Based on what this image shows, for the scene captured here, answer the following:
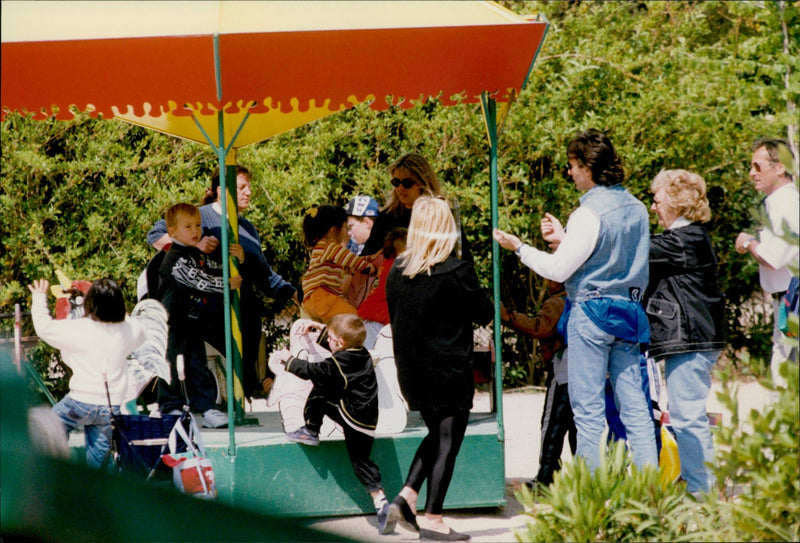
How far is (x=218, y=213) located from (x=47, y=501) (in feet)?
18.0

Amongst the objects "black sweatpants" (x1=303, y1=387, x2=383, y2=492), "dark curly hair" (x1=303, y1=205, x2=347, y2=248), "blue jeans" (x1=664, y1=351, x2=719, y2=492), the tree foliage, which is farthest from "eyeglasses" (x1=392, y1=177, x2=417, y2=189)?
the tree foliage

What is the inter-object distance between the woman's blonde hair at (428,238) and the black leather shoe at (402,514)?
106 centimetres

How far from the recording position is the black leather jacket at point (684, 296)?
192 inches

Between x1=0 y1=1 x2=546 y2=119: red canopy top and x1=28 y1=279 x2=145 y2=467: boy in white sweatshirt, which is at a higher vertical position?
x1=0 y1=1 x2=546 y2=119: red canopy top

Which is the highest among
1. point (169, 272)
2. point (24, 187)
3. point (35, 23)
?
point (35, 23)

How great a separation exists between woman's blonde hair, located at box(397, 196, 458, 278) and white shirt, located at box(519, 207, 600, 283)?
38cm

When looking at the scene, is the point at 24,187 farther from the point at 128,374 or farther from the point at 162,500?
the point at 162,500

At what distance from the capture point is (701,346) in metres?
4.86

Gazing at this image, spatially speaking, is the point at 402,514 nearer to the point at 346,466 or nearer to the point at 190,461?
the point at 346,466

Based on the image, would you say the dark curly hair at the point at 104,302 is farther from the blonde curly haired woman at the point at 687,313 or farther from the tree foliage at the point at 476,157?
the tree foliage at the point at 476,157

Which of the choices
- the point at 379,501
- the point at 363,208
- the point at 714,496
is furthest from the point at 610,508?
the point at 363,208

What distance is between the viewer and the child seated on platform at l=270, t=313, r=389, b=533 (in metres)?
4.80

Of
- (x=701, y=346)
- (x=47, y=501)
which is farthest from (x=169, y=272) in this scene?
(x=47, y=501)

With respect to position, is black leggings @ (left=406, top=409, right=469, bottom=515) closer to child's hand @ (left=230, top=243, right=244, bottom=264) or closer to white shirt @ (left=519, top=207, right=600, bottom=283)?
white shirt @ (left=519, top=207, right=600, bottom=283)
